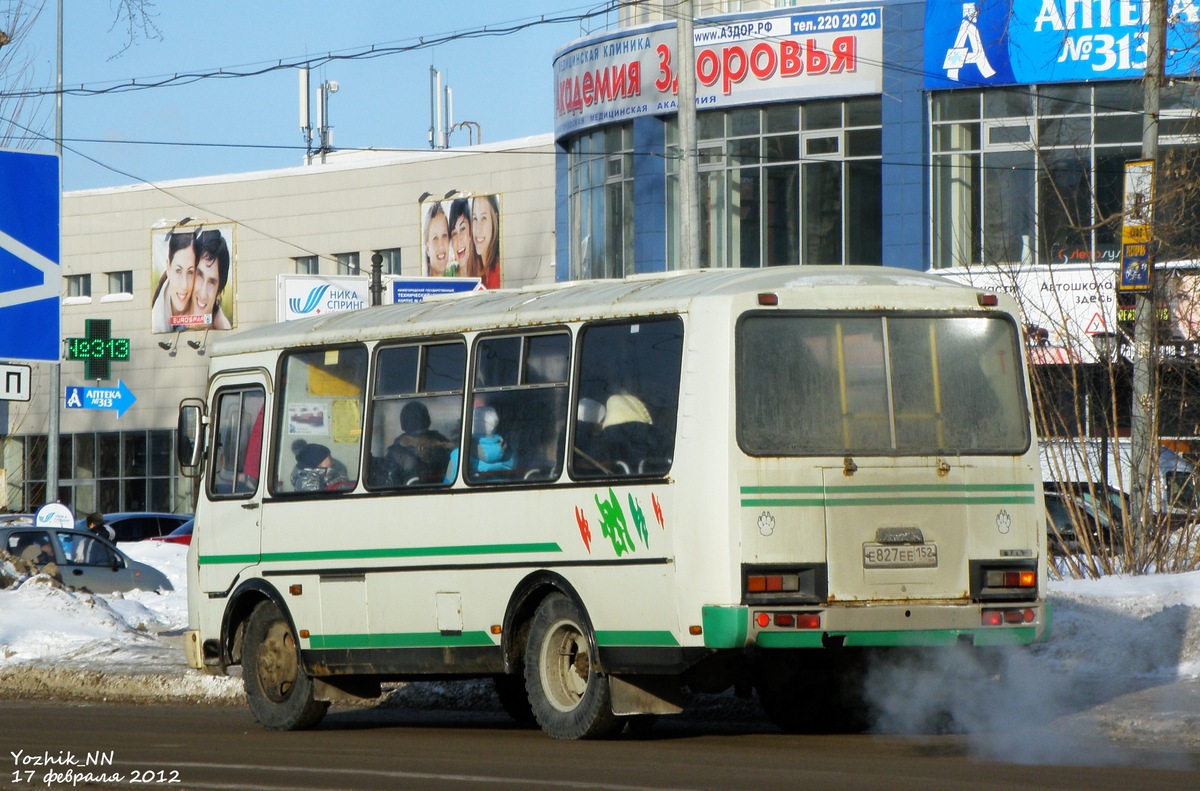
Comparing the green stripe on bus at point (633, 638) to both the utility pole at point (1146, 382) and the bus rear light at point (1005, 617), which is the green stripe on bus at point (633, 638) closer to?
the bus rear light at point (1005, 617)

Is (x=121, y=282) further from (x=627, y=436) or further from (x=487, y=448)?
(x=627, y=436)

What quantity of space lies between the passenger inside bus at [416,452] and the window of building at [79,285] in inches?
1915

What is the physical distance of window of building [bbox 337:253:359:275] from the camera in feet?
171


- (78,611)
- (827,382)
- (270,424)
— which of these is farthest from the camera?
(78,611)

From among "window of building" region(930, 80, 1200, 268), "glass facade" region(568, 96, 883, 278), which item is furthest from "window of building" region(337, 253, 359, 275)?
"window of building" region(930, 80, 1200, 268)

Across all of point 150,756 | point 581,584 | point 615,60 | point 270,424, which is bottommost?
point 150,756

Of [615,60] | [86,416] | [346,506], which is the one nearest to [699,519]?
[346,506]

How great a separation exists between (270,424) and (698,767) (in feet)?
16.4

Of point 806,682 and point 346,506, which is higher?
point 346,506

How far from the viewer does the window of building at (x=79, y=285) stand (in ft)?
194

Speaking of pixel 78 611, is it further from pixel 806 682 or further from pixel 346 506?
pixel 806 682

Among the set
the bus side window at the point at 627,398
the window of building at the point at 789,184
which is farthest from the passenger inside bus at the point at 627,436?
the window of building at the point at 789,184

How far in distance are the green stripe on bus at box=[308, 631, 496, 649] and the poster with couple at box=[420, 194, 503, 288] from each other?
34830 millimetres

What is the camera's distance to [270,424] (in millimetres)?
13609
